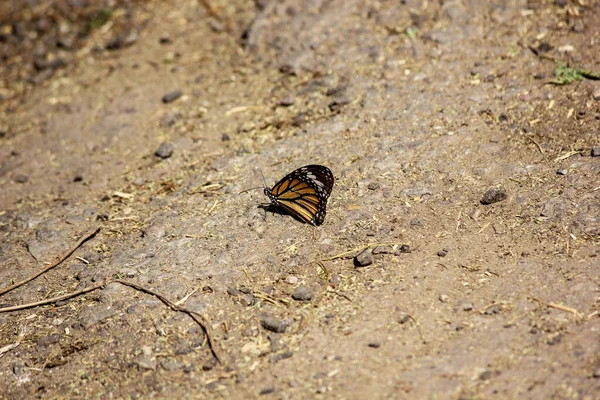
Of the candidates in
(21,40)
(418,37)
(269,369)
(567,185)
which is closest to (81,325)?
(269,369)

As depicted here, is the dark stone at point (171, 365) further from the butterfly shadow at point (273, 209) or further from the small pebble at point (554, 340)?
the small pebble at point (554, 340)

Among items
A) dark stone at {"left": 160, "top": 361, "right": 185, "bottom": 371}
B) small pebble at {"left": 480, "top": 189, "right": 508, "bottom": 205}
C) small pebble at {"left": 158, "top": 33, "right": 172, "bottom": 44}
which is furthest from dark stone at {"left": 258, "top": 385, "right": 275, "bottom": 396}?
small pebble at {"left": 158, "top": 33, "right": 172, "bottom": 44}

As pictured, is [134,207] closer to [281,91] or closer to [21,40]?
[281,91]

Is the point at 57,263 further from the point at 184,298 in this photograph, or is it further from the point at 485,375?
the point at 485,375

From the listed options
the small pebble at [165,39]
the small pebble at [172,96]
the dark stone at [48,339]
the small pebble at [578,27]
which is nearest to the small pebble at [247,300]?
the dark stone at [48,339]

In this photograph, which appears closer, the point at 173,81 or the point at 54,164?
the point at 54,164

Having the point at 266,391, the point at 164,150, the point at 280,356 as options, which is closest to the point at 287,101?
the point at 164,150

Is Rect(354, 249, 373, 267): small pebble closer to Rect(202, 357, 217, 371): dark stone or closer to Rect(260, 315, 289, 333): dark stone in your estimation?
Rect(260, 315, 289, 333): dark stone
